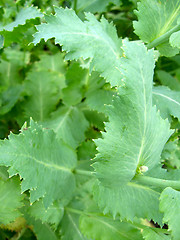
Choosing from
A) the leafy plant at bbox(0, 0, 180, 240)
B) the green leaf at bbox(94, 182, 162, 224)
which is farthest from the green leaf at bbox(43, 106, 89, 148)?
the green leaf at bbox(94, 182, 162, 224)

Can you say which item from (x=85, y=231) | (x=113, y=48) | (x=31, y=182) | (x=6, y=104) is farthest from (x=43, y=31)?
(x=85, y=231)

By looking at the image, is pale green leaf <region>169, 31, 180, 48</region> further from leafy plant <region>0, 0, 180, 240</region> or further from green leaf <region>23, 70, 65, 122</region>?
green leaf <region>23, 70, 65, 122</region>

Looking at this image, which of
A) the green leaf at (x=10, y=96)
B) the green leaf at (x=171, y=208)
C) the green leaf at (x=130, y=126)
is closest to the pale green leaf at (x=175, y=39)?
the green leaf at (x=130, y=126)

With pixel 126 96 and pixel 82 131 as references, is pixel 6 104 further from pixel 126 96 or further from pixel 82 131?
pixel 126 96

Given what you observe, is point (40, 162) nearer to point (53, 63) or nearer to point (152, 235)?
point (152, 235)

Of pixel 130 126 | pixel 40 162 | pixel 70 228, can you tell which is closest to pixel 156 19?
pixel 130 126

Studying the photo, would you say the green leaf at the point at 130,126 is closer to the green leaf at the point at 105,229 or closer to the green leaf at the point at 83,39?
the green leaf at the point at 83,39

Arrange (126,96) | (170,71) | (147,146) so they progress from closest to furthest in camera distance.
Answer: (126,96) < (147,146) < (170,71)
